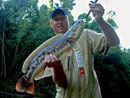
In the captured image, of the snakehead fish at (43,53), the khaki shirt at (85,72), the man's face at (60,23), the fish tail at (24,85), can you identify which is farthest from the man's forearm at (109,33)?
the fish tail at (24,85)

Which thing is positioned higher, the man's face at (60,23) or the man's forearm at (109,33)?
the man's face at (60,23)

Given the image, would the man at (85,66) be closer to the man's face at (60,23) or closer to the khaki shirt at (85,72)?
the khaki shirt at (85,72)

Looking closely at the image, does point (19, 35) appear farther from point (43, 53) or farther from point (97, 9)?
point (97, 9)

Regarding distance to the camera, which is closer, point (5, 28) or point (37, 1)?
point (5, 28)

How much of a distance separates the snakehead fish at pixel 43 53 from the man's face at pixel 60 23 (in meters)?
0.49

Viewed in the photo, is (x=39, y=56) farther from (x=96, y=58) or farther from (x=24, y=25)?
(x=96, y=58)

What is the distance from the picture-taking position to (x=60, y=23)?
8.84ft

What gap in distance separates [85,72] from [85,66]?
0.09m

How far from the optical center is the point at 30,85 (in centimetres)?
220

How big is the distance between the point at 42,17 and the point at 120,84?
15986 mm

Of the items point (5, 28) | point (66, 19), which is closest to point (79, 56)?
point (66, 19)

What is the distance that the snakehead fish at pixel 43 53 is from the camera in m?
2.13

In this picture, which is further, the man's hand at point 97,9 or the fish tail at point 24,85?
the fish tail at point 24,85

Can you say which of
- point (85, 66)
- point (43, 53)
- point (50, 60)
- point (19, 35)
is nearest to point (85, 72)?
point (85, 66)
